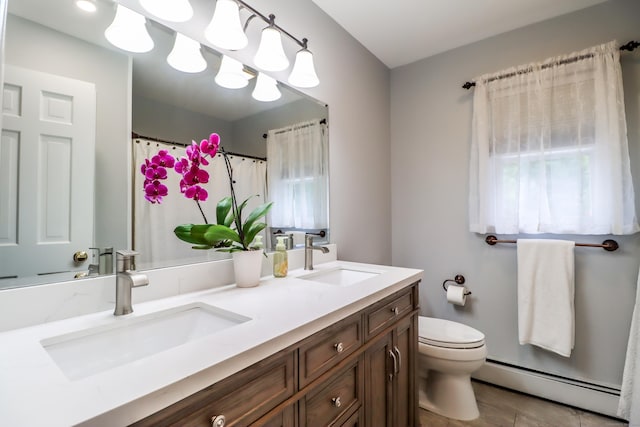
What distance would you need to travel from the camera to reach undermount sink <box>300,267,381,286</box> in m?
1.51

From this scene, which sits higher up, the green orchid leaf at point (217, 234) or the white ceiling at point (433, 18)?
the white ceiling at point (433, 18)

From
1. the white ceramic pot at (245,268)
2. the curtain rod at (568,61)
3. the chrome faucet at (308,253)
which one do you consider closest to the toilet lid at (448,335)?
the chrome faucet at (308,253)

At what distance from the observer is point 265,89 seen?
59.1 inches

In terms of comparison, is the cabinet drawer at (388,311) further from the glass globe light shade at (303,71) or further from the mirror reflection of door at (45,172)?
the glass globe light shade at (303,71)

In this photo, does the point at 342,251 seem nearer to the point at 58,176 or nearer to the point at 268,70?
the point at 268,70

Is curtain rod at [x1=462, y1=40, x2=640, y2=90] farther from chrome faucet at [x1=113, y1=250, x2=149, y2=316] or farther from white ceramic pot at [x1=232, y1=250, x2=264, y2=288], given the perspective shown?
chrome faucet at [x1=113, y1=250, x2=149, y2=316]

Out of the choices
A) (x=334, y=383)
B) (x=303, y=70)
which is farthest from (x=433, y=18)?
(x=334, y=383)

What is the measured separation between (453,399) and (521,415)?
1.35ft

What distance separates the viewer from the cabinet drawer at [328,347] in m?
0.79

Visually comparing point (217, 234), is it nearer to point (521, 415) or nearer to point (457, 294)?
point (457, 294)

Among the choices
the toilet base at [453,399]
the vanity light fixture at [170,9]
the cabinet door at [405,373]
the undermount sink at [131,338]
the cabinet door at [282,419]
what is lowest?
the toilet base at [453,399]

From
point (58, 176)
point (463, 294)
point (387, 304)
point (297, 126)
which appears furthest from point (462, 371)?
point (58, 176)

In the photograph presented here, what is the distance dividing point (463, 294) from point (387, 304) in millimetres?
1177

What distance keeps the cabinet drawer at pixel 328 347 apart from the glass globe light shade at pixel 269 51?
119 centimetres
